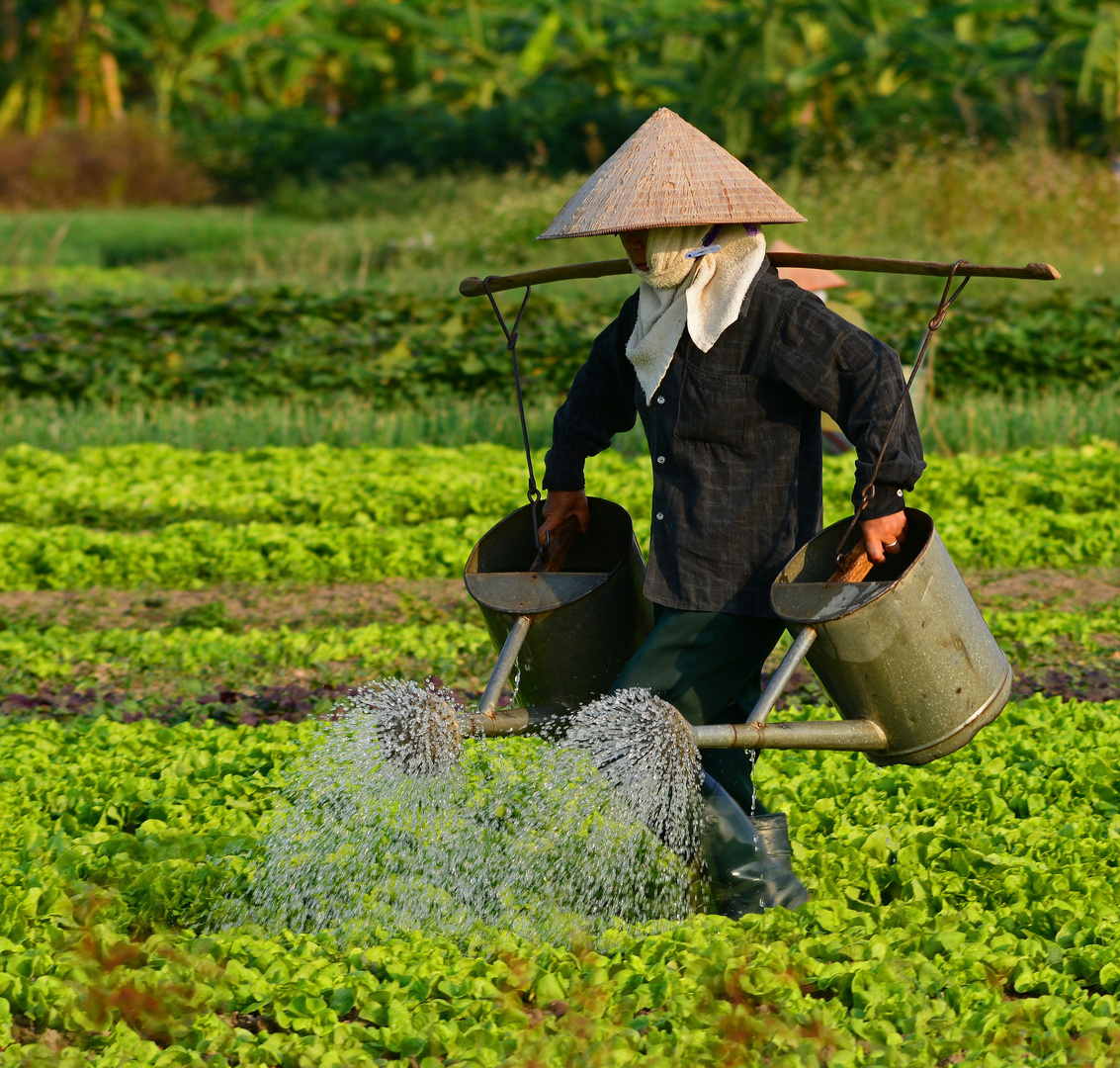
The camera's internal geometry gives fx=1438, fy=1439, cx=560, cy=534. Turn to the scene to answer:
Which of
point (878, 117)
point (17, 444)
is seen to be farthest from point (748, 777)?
point (878, 117)

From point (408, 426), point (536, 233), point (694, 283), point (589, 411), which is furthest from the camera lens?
point (536, 233)

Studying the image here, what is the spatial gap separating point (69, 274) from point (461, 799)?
1447 cm

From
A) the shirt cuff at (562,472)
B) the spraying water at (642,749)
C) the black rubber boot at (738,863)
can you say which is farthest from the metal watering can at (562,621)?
the black rubber boot at (738,863)

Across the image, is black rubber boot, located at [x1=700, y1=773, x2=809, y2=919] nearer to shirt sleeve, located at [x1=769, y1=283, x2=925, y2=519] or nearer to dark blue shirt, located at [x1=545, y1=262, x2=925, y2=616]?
dark blue shirt, located at [x1=545, y1=262, x2=925, y2=616]

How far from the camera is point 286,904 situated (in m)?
3.12

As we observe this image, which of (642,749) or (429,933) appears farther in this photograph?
(429,933)

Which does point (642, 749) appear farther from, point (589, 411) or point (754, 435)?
point (589, 411)

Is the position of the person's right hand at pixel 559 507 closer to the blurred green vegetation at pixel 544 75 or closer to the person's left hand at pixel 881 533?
the person's left hand at pixel 881 533

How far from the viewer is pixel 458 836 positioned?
3283 millimetres

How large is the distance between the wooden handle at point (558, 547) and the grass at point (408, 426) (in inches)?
205

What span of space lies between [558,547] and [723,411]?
59cm

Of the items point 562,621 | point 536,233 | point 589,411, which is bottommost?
point 536,233

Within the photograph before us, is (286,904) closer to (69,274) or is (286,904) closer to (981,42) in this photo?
(69,274)

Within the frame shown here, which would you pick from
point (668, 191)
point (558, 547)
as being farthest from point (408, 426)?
point (668, 191)
